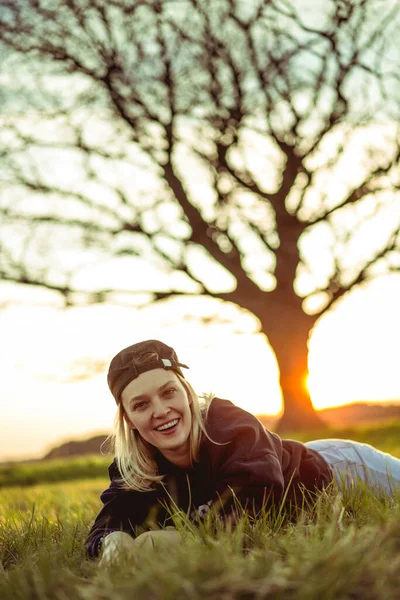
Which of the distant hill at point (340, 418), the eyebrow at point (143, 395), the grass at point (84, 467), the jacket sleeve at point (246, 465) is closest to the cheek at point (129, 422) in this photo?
the eyebrow at point (143, 395)

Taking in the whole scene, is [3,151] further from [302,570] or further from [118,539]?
[302,570]

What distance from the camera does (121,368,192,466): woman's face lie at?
2.79 m

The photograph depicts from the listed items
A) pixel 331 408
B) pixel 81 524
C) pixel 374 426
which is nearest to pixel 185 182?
pixel 374 426

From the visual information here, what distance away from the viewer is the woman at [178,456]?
8.54 ft

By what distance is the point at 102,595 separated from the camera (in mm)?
1512

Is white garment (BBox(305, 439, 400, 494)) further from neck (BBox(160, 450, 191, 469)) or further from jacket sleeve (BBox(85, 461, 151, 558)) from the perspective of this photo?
jacket sleeve (BBox(85, 461, 151, 558))

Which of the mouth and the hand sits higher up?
the mouth

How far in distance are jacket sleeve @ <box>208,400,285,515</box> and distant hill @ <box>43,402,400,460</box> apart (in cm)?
1163

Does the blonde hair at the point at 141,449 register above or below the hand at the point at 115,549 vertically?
above

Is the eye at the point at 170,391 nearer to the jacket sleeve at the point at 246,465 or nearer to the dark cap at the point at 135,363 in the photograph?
the dark cap at the point at 135,363

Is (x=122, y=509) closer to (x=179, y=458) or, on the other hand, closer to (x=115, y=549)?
(x=179, y=458)

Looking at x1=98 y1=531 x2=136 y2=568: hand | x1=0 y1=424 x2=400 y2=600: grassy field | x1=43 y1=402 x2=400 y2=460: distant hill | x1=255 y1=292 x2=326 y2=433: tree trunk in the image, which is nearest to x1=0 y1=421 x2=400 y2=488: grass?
x1=255 y1=292 x2=326 y2=433: tree trunk

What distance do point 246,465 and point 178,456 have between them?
0.47 meters

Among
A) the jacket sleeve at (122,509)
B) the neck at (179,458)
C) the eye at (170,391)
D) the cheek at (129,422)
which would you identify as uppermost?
the eye at (170,391)
